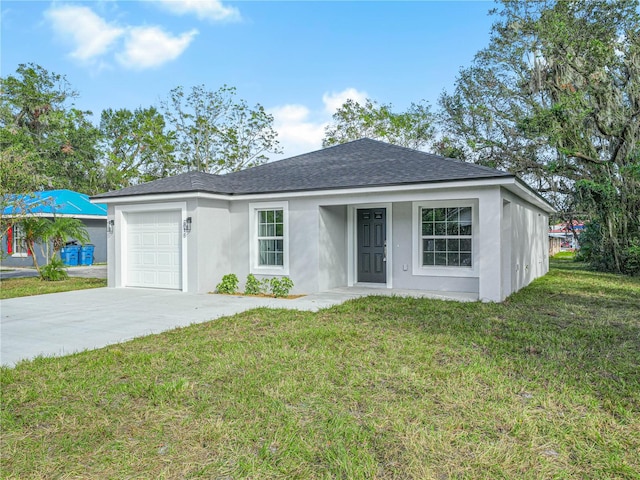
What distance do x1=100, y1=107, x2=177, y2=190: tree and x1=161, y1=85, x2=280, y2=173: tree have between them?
118 centimetres

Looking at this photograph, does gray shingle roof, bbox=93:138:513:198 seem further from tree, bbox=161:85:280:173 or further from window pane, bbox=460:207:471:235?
tree, bbox=161:85:280:173

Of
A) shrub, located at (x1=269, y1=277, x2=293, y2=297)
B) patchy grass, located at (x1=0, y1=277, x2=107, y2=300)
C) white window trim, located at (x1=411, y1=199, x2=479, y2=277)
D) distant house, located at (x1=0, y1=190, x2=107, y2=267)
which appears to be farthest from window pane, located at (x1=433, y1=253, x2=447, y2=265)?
distant house, located at (x1=0, y1=190, x2=107, y2=267)

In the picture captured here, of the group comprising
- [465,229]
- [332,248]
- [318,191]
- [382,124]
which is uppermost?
[382,124]

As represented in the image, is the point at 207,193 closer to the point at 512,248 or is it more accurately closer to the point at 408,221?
the point at 408,221

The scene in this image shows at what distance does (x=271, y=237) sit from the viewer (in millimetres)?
10758

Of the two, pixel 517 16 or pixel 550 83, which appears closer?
pixel 550 83

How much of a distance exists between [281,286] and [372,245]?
2.75 m

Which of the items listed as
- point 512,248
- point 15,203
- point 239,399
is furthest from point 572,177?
point 15,203

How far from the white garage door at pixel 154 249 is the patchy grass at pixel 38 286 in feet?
5.11

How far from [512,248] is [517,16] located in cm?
1539

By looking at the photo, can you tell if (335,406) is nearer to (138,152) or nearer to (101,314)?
(101,314)

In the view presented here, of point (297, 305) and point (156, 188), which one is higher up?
point (156, 188)

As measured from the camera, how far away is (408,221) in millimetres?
10406

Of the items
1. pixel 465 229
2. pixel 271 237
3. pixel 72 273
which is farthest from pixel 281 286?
pixel 72 273
